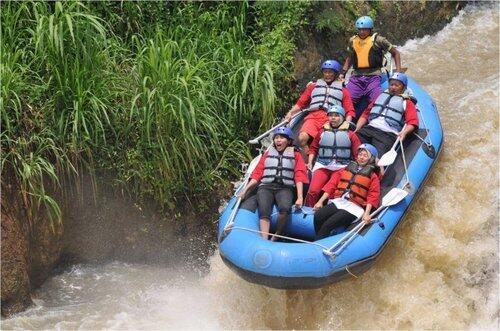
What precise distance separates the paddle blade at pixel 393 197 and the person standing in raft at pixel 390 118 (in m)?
0.60

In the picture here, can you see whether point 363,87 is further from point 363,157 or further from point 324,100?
point 363,157

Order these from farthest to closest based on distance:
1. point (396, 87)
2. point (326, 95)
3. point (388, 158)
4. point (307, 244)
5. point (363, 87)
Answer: point (363, 87) → point (326, 95) → point (396, 87) → point (388, 158) → point (307, 244)

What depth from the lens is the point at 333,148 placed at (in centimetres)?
557

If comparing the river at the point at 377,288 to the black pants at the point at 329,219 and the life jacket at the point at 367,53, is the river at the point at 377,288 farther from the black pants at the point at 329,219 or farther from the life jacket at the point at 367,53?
the life jacket at the point at 367,53

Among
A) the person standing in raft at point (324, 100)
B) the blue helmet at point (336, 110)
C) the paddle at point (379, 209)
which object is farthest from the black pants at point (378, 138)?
the paddle at point (379, 209)

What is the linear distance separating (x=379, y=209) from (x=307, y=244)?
2.26 feet

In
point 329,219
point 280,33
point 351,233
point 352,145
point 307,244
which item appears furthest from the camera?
Answer: point 280,33

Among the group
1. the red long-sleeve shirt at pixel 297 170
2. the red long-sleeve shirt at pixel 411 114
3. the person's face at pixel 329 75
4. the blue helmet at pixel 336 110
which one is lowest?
the red long-sleeve shirt at pixel 297 170

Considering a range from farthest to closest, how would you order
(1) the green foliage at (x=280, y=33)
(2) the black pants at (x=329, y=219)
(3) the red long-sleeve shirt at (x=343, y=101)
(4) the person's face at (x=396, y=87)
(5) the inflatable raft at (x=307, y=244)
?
(1) the green foliage at (x=280, y=33), (3) the red long-sleeve shirt at (x=343, y=101), (4) the person's face at (x=396, y=87), (2) the black pants at (x=329, y=219), (5) the inflatable raft at (x=307, y=244)

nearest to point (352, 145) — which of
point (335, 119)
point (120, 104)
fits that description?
point (335, 119)

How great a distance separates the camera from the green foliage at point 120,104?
5.38 metres

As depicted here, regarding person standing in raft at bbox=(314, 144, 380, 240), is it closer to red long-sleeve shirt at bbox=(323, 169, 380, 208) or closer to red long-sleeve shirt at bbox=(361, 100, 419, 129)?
red long-sleeve shirt at bbox=(323, 169, 380, 208)

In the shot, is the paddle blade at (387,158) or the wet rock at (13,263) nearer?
the wet rock at (13,263)

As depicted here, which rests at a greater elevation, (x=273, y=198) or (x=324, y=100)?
(x=324, y=100)
